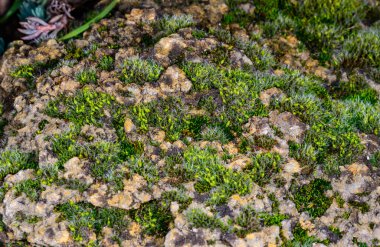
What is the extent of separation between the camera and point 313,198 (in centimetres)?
512

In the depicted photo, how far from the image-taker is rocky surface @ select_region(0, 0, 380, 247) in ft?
16.2

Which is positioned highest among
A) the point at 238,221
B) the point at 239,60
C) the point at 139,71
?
the point at 139,71

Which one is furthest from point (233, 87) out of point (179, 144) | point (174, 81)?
point (179, 144)

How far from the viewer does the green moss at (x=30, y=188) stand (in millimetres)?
5055

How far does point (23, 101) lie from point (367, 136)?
4.09m

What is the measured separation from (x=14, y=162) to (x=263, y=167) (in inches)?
108

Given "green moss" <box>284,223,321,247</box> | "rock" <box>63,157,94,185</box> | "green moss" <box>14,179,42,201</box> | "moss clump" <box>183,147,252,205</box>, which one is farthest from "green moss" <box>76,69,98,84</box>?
"green moss" <box>284,223,321,247</box>

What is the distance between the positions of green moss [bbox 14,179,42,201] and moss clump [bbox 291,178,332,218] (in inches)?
106

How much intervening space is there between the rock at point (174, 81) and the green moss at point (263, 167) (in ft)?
3.94

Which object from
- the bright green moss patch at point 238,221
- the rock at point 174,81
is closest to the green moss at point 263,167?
the bright green moss patch at point 238,221

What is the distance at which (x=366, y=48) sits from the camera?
20.9 feet

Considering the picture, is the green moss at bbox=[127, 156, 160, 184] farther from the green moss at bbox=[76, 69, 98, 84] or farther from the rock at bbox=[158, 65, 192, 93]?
the green moss at bbox=[76, 69, 98, 84]

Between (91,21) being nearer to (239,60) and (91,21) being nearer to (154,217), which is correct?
(239,60)

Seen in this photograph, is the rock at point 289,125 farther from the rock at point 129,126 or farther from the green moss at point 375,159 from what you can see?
the rock at point 129,126
